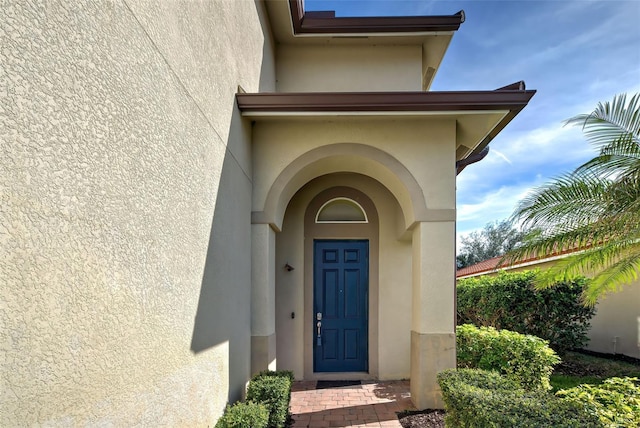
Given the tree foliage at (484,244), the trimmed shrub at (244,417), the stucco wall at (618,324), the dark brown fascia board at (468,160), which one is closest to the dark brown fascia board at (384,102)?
the dark brown fascia board at (468,160)

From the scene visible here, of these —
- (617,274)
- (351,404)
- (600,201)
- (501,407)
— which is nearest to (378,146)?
(600,201)

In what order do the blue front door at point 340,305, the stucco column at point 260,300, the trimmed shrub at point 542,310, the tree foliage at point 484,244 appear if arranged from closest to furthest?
the stucco column at point 260,300 → the blue front door at point 340,305 → the trimmed shrub at point 542,310 → the tree foliage at point 484,244

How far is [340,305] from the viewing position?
8.47m

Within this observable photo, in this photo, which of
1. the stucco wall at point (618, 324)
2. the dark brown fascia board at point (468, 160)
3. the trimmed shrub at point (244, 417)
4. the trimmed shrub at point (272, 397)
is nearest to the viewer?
the trimmed shrub at point (244, 417)

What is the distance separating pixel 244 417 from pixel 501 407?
2.84 meters

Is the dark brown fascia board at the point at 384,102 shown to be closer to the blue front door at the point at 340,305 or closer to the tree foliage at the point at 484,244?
the blue front door at the point at 340,305

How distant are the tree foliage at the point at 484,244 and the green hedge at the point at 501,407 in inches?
1345

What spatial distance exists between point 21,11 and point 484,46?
1162cm

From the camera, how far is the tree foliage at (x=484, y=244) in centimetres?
3766

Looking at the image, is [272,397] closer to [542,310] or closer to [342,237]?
[342,237]

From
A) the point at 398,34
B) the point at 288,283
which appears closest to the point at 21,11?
the point at 288,283

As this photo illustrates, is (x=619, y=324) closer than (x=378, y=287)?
No

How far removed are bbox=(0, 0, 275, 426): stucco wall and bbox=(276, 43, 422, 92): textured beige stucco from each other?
466 centimetres

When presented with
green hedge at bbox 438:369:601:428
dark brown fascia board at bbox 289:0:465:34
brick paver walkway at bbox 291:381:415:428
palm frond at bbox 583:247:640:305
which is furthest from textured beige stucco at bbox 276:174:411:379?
palm frond at bbox 583:247:640:305
